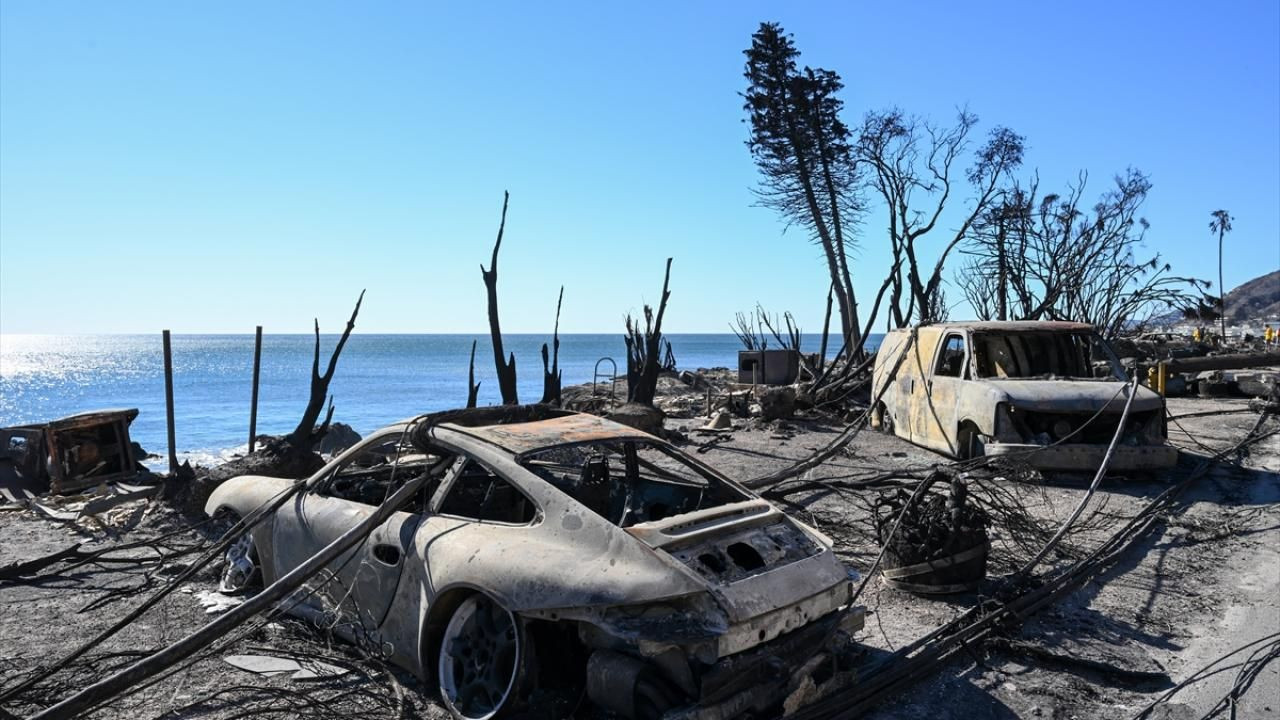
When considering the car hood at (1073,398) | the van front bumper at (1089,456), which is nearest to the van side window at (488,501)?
the van front bumper at (1089,456)

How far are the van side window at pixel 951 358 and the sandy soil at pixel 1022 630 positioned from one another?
2.50 m

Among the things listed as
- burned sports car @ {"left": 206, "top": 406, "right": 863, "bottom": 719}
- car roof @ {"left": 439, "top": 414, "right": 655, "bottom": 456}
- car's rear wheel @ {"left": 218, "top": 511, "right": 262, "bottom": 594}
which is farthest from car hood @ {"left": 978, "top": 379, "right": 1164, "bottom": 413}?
car's rear wheel @ {"left": 218, "top": 511, "right": 262, "bottom": 594}

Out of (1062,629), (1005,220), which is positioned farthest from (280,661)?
(1005,220)

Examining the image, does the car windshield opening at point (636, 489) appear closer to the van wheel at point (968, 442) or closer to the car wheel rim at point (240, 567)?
the car wheel rim at point (240, 567)

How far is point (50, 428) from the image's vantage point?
36.5 ft

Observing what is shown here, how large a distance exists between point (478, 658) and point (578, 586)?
772 mm

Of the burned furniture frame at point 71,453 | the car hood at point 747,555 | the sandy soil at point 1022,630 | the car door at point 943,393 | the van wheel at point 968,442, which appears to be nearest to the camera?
the car hood at point 747,555

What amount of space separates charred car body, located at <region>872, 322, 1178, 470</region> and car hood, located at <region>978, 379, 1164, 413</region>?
0.04 feet

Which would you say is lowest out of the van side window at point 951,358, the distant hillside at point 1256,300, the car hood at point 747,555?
the car hood at point 747,555

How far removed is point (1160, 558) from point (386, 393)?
54555 millimetres

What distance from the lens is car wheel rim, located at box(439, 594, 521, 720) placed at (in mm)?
3848

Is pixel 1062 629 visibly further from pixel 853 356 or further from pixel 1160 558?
pixel 853 356

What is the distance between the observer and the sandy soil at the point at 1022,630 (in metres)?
4.16

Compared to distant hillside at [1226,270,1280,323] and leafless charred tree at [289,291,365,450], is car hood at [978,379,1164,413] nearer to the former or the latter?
leafless charred tree at [289,291,365,450]
